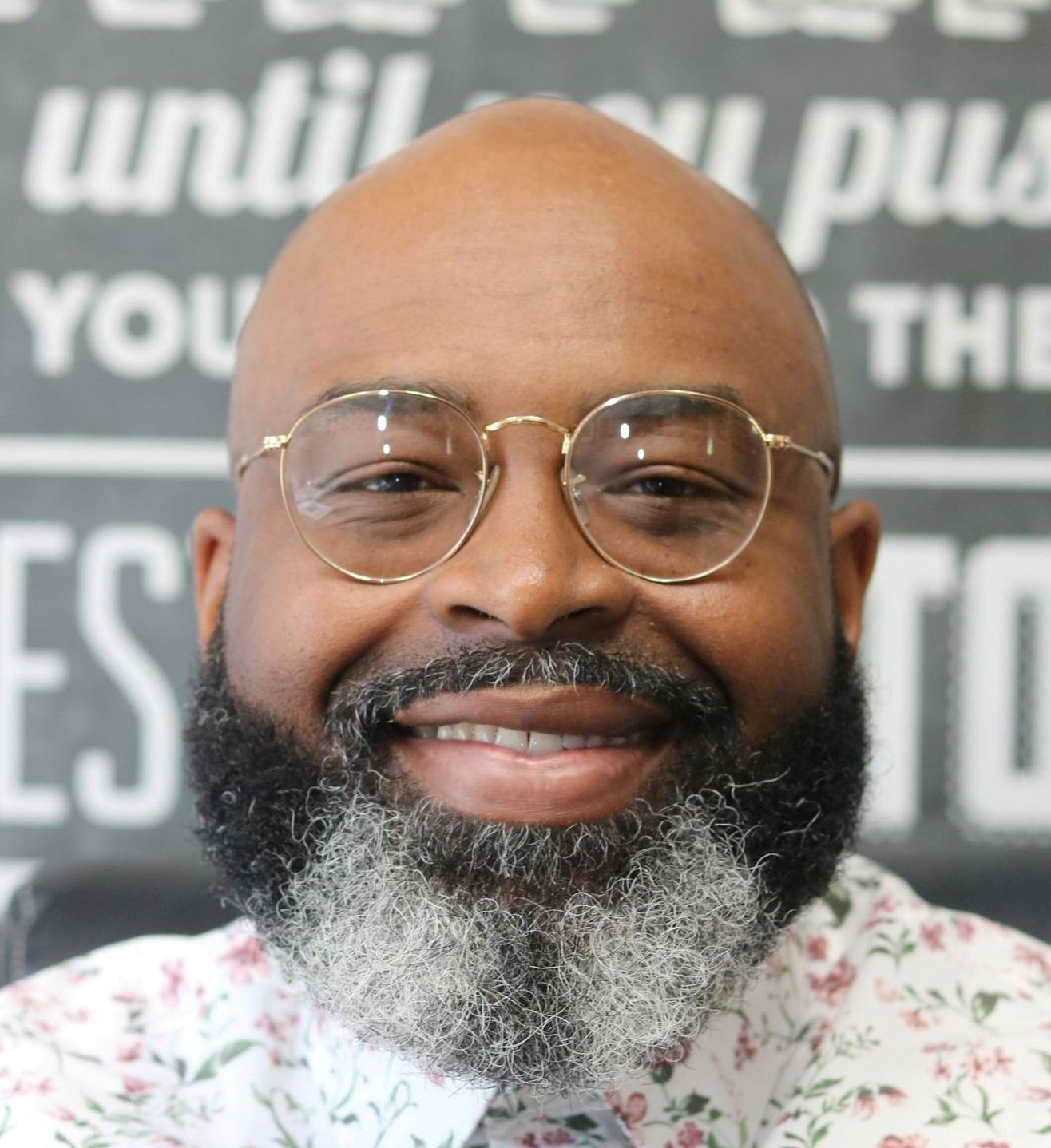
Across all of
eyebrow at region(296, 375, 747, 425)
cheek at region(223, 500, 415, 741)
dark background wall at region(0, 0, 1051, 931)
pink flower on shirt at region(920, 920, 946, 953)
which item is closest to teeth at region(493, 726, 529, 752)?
cheek at region(223, 500, 415, 741)

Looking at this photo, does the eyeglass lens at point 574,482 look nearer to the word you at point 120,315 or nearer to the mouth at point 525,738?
the mouth at point 525,738

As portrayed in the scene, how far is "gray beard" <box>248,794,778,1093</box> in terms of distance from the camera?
88 centimetres

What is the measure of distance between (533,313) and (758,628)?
285 mm

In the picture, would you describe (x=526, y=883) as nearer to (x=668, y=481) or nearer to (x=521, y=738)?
(x=521, y=738)

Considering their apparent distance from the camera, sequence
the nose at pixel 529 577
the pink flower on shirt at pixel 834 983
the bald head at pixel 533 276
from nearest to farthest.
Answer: the nose at pixel 529 577
the bald head at pixel 533 276
the pink flower on shirt at pixel 834 983

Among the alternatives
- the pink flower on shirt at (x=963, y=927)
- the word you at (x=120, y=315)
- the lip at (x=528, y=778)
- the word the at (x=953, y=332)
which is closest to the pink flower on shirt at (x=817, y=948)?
the pink flower on shirt at (x=963, y=927)

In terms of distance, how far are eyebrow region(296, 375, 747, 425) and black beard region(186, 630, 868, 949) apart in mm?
181

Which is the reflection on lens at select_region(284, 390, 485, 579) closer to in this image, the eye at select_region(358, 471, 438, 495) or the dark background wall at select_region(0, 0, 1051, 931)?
the eye at select_region(358, 471, 438, 495)

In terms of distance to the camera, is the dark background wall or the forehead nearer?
the forehead

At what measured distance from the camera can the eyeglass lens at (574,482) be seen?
936mm

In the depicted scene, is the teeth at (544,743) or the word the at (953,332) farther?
the word the at (953,332)

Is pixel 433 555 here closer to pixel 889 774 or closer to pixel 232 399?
pixel 232 399

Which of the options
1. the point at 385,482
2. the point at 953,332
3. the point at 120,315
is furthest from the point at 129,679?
the point at 953,332

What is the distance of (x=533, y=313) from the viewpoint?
96cm
